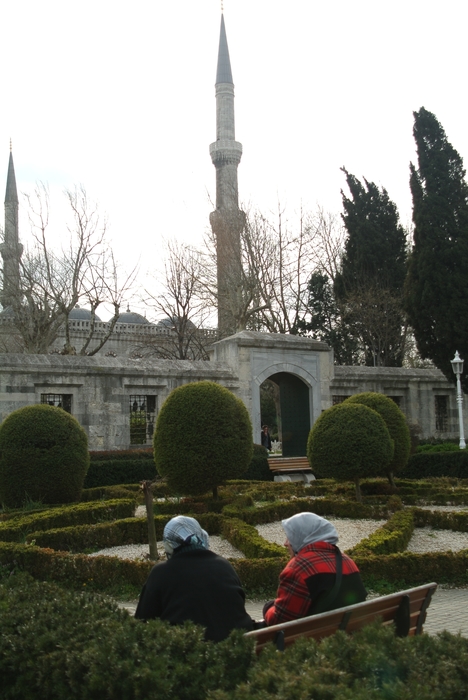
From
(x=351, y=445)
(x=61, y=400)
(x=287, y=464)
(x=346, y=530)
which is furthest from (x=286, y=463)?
(x=346, y=530)

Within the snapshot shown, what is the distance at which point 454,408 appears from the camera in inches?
923

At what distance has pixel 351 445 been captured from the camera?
12578 millimetres

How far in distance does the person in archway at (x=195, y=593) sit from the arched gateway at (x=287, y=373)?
14936mm

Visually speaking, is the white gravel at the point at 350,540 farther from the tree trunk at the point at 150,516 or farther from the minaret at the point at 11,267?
the minaret at the point at 11,267

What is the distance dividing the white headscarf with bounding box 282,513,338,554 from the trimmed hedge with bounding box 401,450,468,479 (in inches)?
551

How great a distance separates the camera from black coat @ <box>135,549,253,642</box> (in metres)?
4.01

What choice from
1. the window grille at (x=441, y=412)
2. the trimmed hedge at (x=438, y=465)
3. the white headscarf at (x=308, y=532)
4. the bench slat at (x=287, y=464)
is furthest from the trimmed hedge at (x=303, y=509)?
the window grille at (x=441, y=412)

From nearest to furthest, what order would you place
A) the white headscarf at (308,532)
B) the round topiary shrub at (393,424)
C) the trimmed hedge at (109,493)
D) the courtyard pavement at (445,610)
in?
the white headscarf at (308,532), the courtyard pavement at (445,610), the trimmed hedge at (109,493), the round topiary shrub at (393,424)

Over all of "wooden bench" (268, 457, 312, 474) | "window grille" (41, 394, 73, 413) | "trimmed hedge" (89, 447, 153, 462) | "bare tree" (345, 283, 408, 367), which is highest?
"bare tree" (345, 283, 408, 367)

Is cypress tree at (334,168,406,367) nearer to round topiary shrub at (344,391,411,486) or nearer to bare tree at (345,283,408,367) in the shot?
bare tree at (345,283,408,367)

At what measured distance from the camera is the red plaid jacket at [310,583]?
3.94 m

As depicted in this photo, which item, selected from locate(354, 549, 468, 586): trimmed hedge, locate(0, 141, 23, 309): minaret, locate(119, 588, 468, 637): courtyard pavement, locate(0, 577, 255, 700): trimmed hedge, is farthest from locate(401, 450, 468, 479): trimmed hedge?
locate(0, 141, 23, 309): minaret

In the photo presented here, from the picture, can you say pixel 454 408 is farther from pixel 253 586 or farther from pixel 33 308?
pixel 253 586

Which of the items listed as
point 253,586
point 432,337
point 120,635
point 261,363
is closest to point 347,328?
point 432,337
